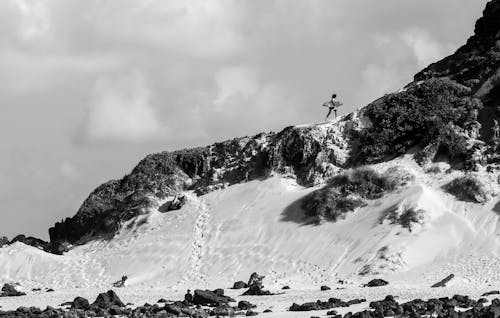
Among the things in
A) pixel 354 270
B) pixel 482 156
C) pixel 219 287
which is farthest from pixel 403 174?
pixel 219 287

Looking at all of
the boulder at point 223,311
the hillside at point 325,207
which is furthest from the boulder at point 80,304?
the boulder at point 223,311

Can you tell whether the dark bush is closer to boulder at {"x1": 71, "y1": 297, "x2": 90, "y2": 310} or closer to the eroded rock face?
the eroded rock face

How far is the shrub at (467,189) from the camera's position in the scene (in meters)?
39.3

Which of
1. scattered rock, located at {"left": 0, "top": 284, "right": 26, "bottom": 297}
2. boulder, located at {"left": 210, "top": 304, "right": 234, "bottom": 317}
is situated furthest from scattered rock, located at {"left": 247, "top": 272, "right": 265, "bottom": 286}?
scattered rock, located at {"left": 0, "top": 284, "right": 26, "bottom": 297}

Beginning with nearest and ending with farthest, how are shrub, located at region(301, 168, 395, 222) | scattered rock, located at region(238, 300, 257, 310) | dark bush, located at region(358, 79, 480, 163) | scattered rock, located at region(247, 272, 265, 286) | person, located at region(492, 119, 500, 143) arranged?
scattered rock, located at region(238, 300, 257, 310)
scattered rock, located at region(247, 272, 265, 286)
shrub, located at region(301, 168, 395, 222)
person, located at region(492, 119, 500, 143)
dark bush, located at region(358, 79, 480, 163)

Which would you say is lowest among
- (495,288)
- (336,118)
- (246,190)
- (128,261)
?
(495,288)

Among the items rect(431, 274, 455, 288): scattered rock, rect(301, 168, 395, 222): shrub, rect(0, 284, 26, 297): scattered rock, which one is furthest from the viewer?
rect(301, 168, 395, 222): shrub

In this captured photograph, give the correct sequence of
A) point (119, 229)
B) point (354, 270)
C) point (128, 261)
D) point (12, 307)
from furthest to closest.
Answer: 1. point (119, 229)
2. point (128, 261)
3. point (354, 270)
4. point (12, 307)

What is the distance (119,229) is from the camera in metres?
49.5

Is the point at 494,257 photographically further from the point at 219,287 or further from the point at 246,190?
the point at 246,190

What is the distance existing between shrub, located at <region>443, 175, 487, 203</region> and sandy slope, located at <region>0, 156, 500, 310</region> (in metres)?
0.38

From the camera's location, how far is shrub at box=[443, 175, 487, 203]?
39281 mm

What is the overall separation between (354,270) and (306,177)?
31.9ft

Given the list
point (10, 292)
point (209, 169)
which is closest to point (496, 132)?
point (209, 169)
